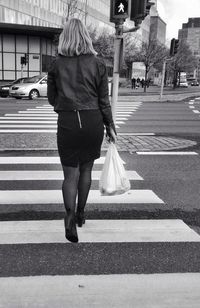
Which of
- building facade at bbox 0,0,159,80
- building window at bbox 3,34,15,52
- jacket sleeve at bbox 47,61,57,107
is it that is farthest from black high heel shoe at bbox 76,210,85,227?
building window at bbox 3,34,15,52

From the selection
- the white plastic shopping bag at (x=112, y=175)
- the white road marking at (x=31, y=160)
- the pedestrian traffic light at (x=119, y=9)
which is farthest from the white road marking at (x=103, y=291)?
the pedestrian traffic light at (x=119, y=9)

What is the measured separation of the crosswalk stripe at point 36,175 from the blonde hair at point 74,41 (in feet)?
9.62

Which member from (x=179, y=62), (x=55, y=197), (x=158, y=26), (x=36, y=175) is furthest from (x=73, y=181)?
(x=158, y=26)

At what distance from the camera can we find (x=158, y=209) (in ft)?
16.5

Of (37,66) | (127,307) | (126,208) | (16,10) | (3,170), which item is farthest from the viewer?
(16,10)

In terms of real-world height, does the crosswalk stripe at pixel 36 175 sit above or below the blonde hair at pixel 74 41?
below

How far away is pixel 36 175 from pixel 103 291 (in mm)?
3734

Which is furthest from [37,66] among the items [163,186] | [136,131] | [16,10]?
[163,186]

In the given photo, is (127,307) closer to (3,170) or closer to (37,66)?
(3,170)

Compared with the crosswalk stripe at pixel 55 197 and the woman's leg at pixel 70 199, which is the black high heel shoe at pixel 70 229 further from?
the crosswalk stripe at pixel 55 197

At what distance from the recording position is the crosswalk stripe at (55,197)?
17.2ft

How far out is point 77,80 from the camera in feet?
12.5

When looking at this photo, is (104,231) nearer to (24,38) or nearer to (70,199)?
(70,199)

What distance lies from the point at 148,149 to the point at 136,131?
3.91 m
